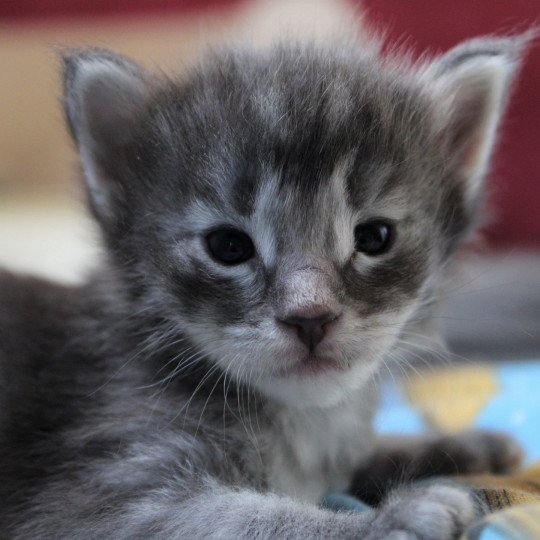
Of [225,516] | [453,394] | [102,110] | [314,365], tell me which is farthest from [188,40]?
[225,516]

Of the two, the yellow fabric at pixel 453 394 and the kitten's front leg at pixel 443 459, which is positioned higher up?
the kitten's front leg at pixel 443 459

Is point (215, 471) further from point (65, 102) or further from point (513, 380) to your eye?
point (513, 380)

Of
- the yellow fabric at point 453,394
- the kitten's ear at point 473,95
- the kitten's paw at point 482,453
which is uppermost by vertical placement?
the kitten's ear at point 473,95

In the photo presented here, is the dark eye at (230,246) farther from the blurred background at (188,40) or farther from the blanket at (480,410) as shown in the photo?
the blurred background at (188,40)

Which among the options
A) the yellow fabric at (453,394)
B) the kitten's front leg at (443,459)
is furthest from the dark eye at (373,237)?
the yellow fabric at (453,394)

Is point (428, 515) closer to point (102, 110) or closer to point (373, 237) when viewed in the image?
point (373, 237)

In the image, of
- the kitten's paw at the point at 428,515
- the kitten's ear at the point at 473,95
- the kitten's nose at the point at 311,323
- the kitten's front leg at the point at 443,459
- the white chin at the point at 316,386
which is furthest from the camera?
the kitten's front leg at the point at 443,459

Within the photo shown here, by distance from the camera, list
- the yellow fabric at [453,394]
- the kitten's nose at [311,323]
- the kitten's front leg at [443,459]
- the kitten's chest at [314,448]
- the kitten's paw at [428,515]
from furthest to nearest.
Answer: the yellow fabric at [453,394], the kitten's front leg at [443,459], the kitten's chest at [314,448], the kitten's nose at [311,323], the kitten's paw at [428,515]

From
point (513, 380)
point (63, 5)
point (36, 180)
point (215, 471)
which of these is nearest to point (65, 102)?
point (215, 471)

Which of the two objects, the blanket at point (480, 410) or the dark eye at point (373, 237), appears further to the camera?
the blanket at point (480, 410)
